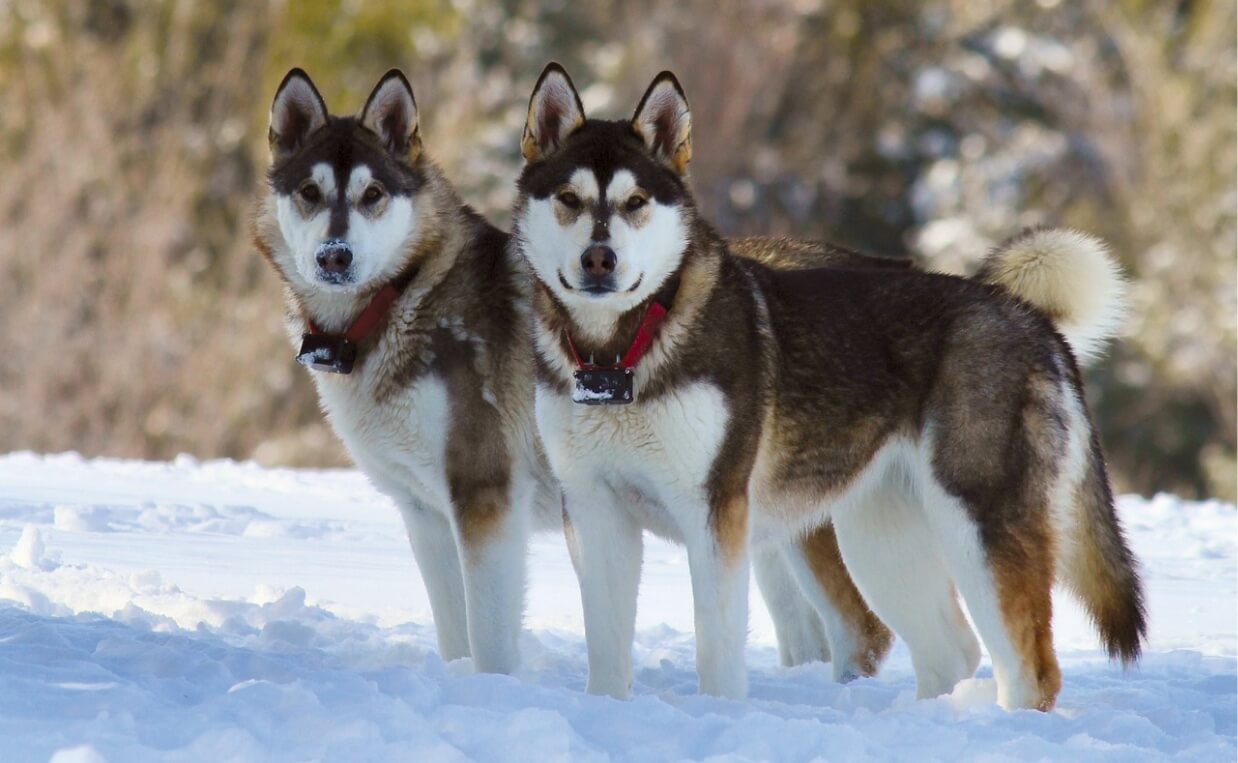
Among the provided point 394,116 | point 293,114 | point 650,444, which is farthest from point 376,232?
point 650,444

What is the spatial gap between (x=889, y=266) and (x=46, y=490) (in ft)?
15.0

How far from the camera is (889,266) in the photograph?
21.0ft

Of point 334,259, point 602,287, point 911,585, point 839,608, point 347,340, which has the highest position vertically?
point 334,259

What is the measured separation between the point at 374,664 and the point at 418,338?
107 cm

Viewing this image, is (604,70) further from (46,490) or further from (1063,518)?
(1063,518)

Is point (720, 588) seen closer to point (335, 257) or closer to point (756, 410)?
point (756, 410)

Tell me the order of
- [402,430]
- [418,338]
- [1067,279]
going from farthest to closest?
[1067,279] → [418,338] → [402,430]

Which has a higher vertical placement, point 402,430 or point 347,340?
point 347,340

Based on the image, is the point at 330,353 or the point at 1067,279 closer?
the point at 330,353

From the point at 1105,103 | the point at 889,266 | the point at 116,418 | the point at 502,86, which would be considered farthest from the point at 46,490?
the point at 1105,103

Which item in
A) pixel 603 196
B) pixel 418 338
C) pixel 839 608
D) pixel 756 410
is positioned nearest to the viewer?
pixel 603 196

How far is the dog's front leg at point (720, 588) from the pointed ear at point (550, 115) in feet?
4.07

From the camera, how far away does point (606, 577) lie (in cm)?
514

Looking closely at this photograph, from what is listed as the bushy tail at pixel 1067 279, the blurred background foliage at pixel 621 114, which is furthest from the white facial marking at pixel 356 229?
the blurred background foliage at pixel 621 114
